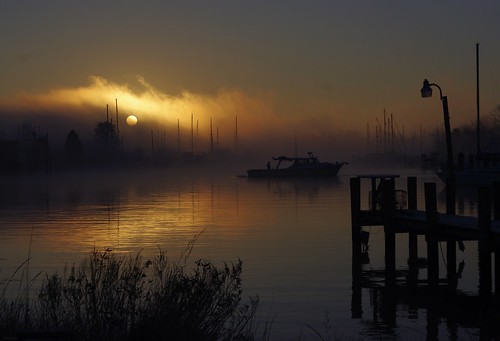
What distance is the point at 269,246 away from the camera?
32.5 metres

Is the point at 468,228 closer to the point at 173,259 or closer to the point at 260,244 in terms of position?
the point at 173,259

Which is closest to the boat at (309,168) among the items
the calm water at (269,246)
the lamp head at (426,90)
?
the calm water at (269,246)

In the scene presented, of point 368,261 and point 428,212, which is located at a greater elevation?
point 428,212

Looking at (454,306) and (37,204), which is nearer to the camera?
(454,306)

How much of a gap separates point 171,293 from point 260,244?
19968mm

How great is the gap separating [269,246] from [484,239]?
557 inches

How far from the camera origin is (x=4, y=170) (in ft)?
610

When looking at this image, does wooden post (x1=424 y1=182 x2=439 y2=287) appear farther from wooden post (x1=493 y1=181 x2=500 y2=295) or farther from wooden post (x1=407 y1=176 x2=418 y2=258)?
wooden post (x1=407 y1=176 x2=418 y2=258)

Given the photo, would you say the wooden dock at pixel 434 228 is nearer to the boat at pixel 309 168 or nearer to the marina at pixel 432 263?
the marina at pixel 432 263

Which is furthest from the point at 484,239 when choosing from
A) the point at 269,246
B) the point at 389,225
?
the point at 269,246

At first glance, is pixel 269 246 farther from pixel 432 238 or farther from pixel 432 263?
pixel 432 238

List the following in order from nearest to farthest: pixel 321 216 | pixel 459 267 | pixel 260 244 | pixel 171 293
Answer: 1. pixel 171 293
2. pixel 459 267
3. pixel 260 244
4. pixel 321 216

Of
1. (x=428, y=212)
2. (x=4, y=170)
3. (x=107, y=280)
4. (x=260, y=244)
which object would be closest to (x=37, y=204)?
(x=260, y=244)

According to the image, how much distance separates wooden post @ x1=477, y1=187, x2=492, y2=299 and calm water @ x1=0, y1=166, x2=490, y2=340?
181 centimetres
